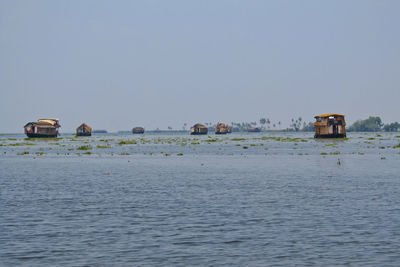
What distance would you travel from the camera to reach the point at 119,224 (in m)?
19.5

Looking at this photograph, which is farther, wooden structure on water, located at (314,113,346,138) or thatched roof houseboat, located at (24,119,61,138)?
thatched roof houseboat, located at (24,119,61,138)

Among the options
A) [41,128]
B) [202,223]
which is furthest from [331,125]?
[202,223]

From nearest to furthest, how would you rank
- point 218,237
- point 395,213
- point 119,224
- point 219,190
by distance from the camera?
point 218,237 → point 119,224 → point 395,213 → point 219,190

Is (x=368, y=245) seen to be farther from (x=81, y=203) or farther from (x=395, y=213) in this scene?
(x=81, y=203)

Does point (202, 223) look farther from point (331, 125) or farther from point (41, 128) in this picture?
point (41, 128)

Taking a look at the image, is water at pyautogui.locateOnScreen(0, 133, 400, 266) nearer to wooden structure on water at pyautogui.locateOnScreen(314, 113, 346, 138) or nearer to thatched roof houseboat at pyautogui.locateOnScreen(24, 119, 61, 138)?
wooden structure on water at pyautogui.locateOnScreen(314, 113, 346, 138)

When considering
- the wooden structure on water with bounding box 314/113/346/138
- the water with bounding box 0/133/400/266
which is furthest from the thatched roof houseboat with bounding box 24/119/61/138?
the water with bounding box 0/133/400/266

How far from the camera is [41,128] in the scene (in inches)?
6383

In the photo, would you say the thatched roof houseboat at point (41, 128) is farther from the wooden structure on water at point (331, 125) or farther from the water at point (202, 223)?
the water at point (202, 223)

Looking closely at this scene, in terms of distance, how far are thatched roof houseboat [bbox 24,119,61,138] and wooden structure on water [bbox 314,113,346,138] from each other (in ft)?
277

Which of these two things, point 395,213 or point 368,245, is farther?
point 395,213

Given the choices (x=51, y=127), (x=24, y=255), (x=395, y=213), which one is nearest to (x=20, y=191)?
(x=24, y=255)

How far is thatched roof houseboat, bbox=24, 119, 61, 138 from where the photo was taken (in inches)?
6299

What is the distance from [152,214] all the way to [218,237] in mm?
5173
